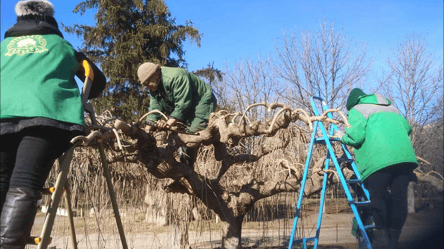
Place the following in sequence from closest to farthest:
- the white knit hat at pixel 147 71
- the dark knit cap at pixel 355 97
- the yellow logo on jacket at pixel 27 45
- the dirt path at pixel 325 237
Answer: the yellow logo on jacket at pixel 27 45 → the dirt path at pixel 325 237 → the dark knit cap at pixel 355 97 → the white knit hat at pixel 147 71

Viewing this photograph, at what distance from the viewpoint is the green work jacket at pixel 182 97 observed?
3.62 m

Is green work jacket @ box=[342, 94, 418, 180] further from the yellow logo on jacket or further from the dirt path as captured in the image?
the yellow logo on jacket

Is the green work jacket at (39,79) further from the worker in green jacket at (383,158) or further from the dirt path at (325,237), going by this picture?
the worker in green jacket at (383,158)

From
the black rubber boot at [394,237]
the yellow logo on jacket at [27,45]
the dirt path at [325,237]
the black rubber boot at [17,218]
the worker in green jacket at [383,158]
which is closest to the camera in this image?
the black rubber boot at [17,218]

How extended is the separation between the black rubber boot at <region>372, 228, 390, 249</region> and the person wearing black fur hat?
218cm

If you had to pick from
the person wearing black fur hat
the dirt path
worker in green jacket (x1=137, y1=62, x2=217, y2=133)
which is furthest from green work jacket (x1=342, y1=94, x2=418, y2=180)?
the person wearing black fur hat

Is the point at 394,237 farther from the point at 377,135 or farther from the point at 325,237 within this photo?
the point at 325,237

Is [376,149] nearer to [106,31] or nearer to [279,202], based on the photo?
[279,202]

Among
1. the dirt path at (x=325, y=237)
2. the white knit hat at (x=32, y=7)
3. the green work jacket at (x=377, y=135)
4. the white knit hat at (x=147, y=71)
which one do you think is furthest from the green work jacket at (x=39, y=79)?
the green work jacket at (x=377, y=135)

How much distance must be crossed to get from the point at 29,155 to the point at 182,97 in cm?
191

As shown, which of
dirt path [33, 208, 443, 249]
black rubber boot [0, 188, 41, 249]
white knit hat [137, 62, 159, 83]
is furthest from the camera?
white knit hat [137, 62, 159, 83]

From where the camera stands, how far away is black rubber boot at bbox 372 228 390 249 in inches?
109

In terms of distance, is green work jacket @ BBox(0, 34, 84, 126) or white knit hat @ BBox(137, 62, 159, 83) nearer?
green work jacket @ BBox(0, 34, 84, 126)

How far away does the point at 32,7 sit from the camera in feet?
7.22
